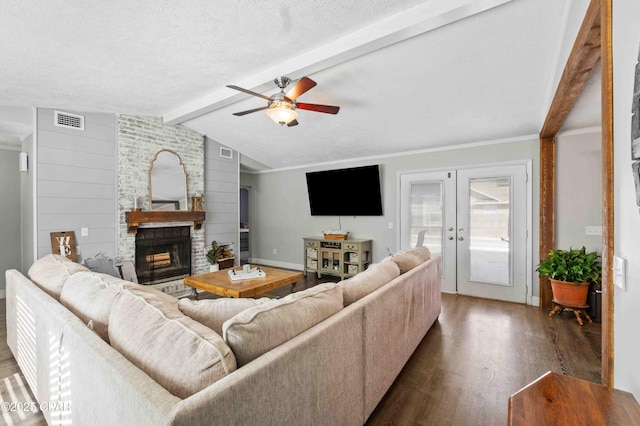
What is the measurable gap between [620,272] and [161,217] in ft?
16.0

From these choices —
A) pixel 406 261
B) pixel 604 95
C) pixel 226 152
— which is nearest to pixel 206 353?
pixel 604 95

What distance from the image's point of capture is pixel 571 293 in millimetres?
3350

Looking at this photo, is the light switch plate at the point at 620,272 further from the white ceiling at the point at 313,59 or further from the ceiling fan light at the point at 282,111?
the ceiling fan light at the point at 282,111

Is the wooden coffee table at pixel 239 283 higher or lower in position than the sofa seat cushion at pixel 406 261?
lower

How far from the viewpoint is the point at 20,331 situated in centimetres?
216

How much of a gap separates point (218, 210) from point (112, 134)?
1.94 metres

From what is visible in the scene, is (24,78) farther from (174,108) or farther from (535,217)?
(535,217)

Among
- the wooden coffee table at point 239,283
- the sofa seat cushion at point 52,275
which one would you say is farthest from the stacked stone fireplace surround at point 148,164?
the sofa seat cushion at point 52,275

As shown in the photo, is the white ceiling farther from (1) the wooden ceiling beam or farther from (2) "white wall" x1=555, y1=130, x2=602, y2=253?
(2) "white wall" x1=555, y1=130, x2=602, y2=253

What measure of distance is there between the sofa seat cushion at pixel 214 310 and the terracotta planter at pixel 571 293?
3721mm

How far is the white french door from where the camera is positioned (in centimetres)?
411

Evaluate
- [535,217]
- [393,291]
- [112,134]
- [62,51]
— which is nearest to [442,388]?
[393,291]

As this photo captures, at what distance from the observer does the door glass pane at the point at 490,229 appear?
13.8 ft

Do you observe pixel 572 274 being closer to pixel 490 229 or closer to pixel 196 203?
pixel 490 229
